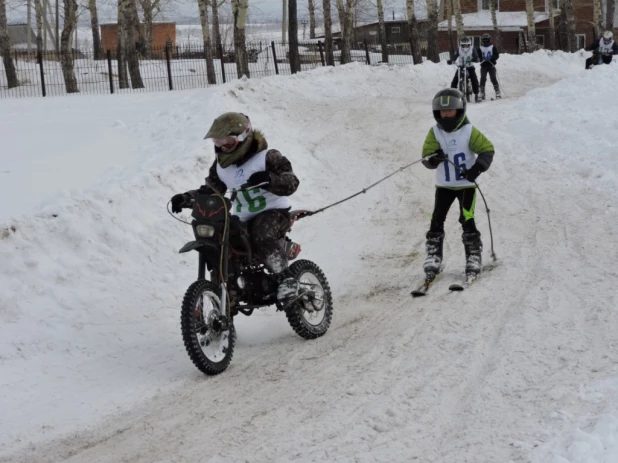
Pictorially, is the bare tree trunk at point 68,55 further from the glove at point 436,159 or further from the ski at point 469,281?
the ski at point 469,281

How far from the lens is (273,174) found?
642 centimetres

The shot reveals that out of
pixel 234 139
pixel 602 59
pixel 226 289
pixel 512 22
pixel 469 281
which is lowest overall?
pixel 469 281

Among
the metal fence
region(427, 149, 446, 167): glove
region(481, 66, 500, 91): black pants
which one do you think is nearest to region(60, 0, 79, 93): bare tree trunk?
the metal fence

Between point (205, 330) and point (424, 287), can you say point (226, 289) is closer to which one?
point (205, 330)

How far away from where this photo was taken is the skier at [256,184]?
6.40 metres

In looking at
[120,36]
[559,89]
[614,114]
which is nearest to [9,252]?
[614,114]

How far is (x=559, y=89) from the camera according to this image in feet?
60.6

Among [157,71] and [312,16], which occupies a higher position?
[312,16]

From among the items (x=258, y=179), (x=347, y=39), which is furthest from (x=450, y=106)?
(x=347, y=39)

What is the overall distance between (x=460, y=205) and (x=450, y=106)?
1.14 meters

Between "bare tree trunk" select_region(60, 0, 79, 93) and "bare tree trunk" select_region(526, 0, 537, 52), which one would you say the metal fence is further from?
"bare tree trunk" select_region(526, 0, 537, 52)

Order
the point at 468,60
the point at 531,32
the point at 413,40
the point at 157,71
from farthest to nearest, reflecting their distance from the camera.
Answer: the point at 531,32 → the point at 157,71 → the point at 413,40 → the point at 468,60

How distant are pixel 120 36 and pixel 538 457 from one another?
3440cm

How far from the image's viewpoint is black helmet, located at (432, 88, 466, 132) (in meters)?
7.94
